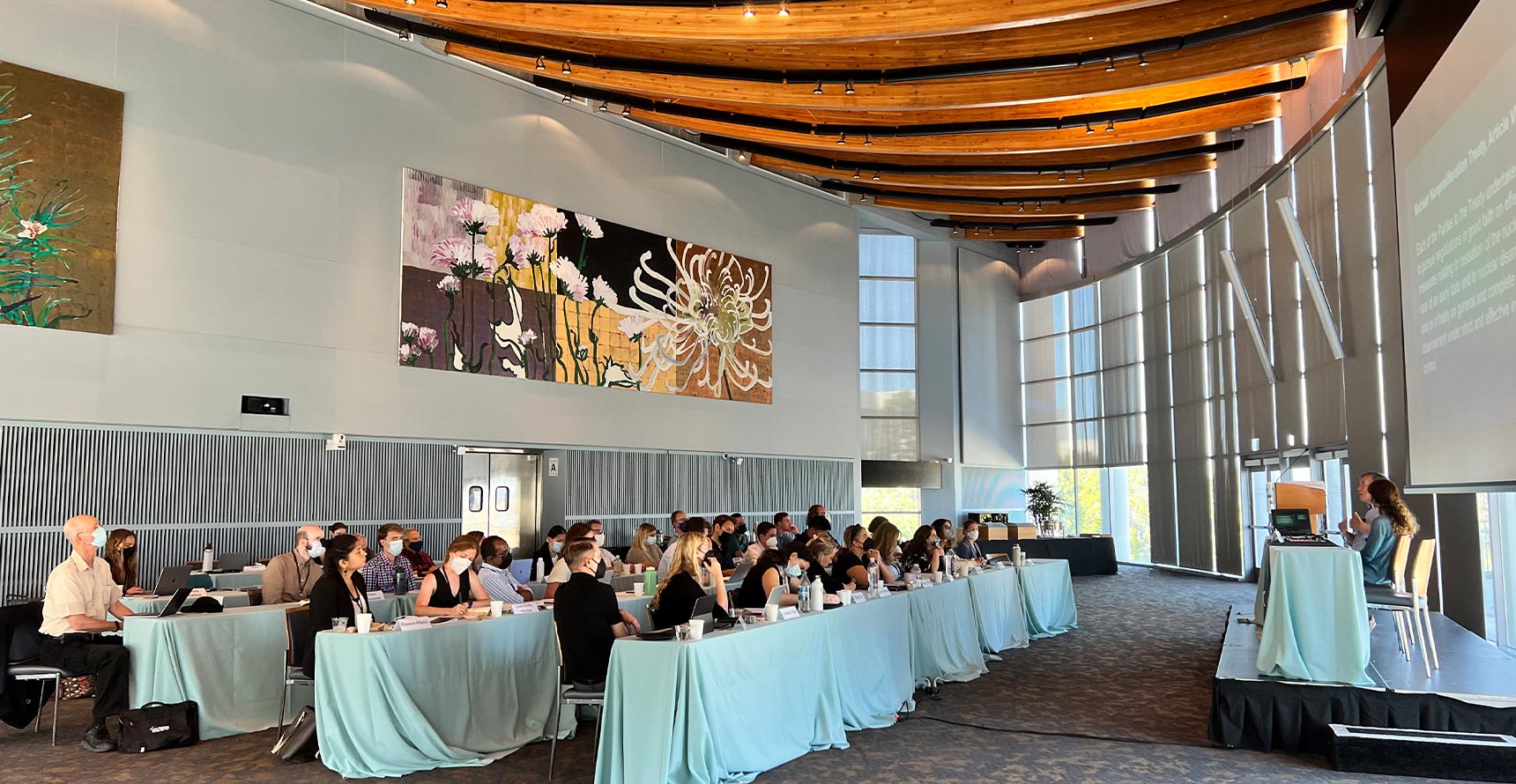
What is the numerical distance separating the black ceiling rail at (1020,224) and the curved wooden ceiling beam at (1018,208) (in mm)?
1811

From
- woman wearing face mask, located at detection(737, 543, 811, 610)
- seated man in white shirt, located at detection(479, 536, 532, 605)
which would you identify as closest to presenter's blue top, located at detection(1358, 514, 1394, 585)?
woman wearing face mask, located at detection(737, 543, 811, 610)

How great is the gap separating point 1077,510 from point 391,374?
56.5 ft

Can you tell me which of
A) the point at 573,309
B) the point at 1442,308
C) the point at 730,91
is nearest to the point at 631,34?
the point at 730,91

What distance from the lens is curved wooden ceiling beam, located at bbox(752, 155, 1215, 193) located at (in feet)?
54.0

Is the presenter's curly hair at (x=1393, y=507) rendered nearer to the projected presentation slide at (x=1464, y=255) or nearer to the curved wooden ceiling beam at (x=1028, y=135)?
the projected presentation slide at (x=1464, y=255)

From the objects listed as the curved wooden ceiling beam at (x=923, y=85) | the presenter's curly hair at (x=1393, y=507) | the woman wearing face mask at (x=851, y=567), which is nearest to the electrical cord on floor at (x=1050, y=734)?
the woman wearing face mask at (x=851, y=567)

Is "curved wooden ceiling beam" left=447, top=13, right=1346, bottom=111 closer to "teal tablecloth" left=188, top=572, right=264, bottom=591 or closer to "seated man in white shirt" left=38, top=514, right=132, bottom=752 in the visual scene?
"teal tablecloth" left=188, top=572, right=264, bottom=591

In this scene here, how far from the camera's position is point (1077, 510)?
2366 centimetres

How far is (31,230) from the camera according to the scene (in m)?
8.93

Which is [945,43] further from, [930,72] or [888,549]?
[888,549]

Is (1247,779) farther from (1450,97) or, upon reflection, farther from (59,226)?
(59,226)

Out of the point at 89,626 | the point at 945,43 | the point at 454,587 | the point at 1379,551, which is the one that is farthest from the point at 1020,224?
the point at 89,626

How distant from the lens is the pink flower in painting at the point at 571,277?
13305 mm

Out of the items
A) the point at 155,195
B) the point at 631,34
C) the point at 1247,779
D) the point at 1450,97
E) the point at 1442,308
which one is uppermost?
the point at 631,34
